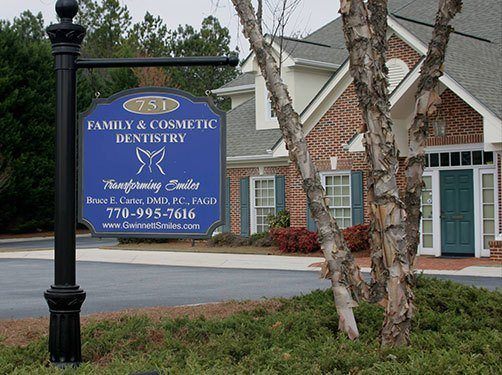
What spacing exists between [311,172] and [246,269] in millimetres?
12744

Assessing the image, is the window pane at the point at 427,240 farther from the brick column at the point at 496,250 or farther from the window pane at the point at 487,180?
the brick column at the point at 496,250

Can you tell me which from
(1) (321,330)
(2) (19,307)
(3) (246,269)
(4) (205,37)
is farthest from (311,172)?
(4) (205,37)

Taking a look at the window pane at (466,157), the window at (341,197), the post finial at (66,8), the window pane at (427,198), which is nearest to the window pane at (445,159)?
the window pane at (466,157)

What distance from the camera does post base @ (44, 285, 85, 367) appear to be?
6059 mm

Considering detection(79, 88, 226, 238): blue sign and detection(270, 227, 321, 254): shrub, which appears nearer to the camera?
detection(79, 88, 226, 238): blue sign

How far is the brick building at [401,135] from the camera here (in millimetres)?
20391

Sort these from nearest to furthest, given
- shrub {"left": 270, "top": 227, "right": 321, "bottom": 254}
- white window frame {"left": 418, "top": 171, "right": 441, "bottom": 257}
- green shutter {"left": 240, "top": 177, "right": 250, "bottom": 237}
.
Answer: white window frame {"left": 418, "top": 171, "right": 441, "bottom": 257} → shrub {"left": 270, "top": 227, "right": 321, "bottom": 254} → green shutter {"left": 240, "top": 177, "right": 250, "bottom": 237}

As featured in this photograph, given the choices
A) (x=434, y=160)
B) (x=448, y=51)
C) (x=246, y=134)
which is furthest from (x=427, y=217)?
(x=246, y=134)

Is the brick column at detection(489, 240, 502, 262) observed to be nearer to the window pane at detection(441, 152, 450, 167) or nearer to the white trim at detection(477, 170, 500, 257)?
the white trim at detection(477, 170, 500, 257)

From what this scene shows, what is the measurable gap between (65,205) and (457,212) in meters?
16.3

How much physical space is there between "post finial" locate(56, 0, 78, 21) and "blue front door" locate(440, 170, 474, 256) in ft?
52.3

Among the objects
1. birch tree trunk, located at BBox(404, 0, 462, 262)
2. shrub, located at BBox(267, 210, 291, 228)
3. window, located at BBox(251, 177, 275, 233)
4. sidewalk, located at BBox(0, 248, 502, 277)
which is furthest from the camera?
window, located at BBox(251, 177, 275, 233)

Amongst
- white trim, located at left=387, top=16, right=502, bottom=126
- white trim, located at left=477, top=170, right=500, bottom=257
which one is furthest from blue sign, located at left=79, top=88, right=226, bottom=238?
white trim, located at left=477, top=170, right=500, bottom=257

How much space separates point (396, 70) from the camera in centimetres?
2256
